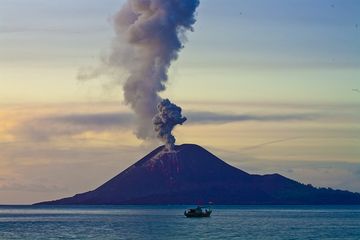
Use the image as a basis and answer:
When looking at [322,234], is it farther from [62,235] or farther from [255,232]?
[62,235]

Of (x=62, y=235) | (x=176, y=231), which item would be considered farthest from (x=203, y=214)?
(x=62, y=235)

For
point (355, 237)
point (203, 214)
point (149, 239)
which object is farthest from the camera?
point (203, 214)

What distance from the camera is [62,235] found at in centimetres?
10744

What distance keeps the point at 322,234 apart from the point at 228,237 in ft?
54.7

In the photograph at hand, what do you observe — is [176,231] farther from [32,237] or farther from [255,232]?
[32,237]

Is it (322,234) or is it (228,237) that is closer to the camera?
(228,237)

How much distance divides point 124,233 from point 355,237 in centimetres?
3014

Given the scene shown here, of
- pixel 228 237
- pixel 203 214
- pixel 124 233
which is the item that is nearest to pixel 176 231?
pixel 124 233

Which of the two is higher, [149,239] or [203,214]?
[203,214]

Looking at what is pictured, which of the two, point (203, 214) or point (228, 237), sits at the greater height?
point (203, 214)

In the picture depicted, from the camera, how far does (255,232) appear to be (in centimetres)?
11512

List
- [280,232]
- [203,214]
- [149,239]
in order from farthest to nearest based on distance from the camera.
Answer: [203,214], [280,232], [149,239]

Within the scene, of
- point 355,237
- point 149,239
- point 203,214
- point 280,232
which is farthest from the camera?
point 203,214

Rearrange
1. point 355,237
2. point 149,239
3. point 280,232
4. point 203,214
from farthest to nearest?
point 203,214
point 280,232
point 355,237
point 149,239
